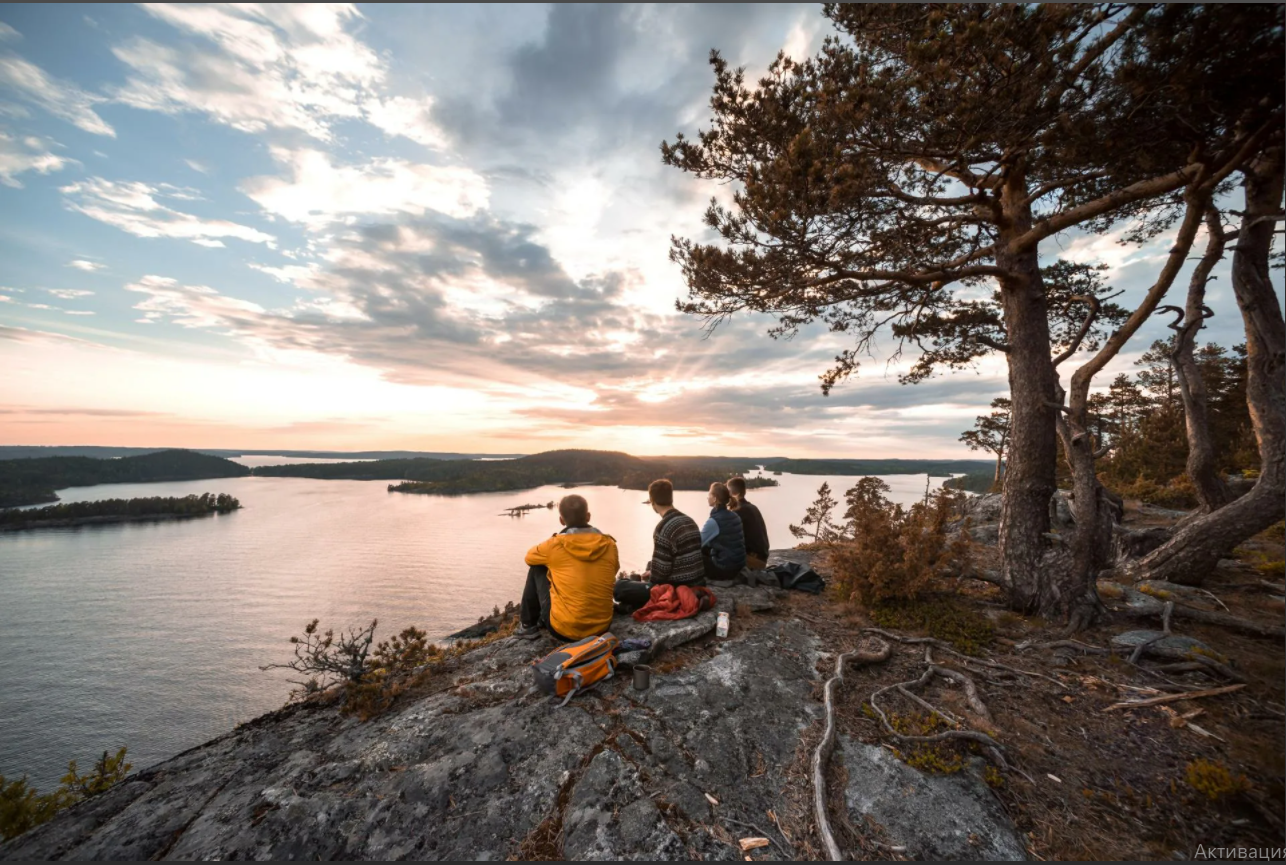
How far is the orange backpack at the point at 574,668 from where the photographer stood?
156 inches

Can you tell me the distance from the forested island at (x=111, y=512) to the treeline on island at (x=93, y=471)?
14.5 meters

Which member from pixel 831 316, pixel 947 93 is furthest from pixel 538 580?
pixel 947 93

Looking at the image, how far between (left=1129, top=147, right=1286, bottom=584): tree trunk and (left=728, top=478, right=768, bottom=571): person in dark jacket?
5964 mm

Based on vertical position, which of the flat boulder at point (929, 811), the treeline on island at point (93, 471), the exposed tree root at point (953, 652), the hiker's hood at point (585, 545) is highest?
the hiker's hood at point (585, 545)

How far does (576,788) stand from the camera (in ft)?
9.82

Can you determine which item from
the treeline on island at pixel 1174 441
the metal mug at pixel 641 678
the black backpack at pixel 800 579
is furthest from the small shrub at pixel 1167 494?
the metal mug at pixel 641 678

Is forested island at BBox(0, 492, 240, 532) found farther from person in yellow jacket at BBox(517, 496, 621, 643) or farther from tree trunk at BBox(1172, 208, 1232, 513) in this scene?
tree trunk at BBox(1172, 208, 1232, 513)

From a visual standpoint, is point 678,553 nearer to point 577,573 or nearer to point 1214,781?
point 577,573

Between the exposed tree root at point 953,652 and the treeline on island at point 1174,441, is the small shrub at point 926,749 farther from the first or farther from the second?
the treeline on island at point 1174,441

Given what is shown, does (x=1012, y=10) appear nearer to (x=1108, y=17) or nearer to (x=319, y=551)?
(x=1108, y=17)

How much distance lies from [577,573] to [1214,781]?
5084 mm

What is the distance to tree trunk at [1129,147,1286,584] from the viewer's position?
542 cm

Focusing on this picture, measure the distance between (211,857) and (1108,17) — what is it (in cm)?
982

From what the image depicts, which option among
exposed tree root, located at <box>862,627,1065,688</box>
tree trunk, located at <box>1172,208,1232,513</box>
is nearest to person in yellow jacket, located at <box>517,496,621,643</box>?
exposed tree root, located at <box>862,627,1065,688</box>
